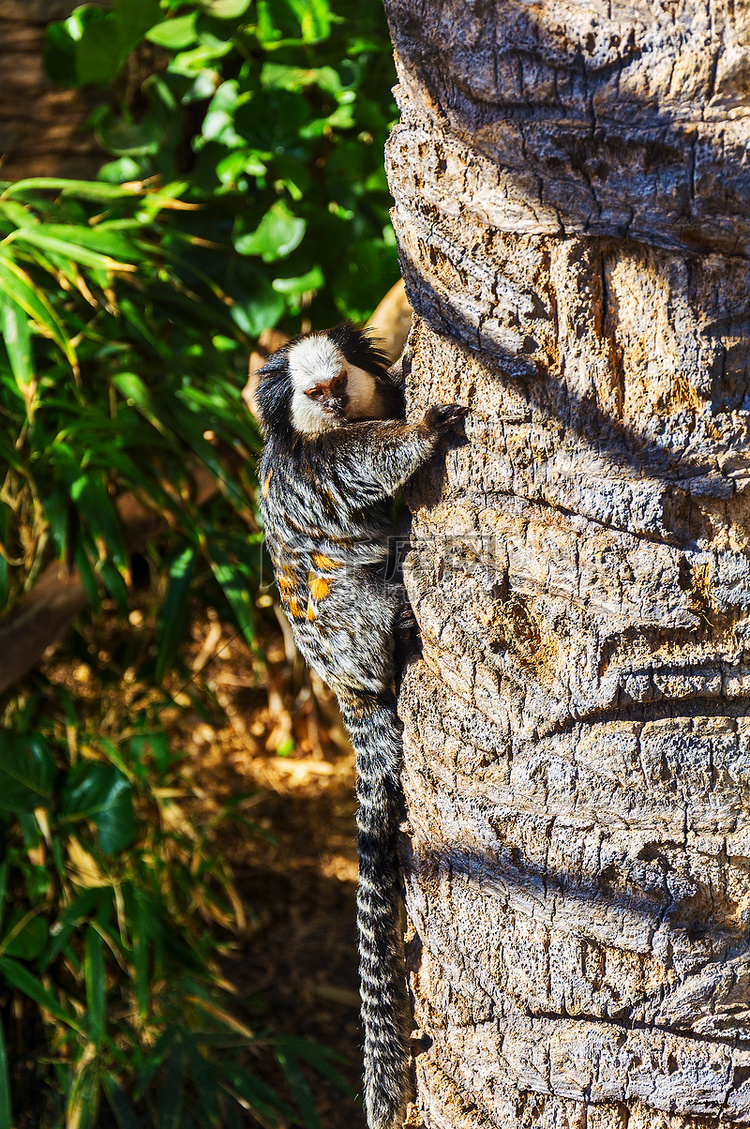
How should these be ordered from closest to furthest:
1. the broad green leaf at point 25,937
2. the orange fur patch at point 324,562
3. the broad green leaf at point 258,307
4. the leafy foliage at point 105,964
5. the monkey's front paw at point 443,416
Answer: the monkey's front paw at point 443,416
the orange fur patch at point 324,562
the leafy foliage at point 105,964
the broad green leaf at point 25,937
the broad green leaf at point 258,307

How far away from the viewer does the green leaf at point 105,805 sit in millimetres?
2223

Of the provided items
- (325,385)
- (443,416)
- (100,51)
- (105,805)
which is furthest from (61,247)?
(443,416)

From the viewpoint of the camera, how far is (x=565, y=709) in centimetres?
92

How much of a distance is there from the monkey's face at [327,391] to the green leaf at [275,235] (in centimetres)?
85

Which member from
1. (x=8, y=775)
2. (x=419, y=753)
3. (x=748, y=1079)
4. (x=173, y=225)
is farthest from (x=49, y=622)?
(x=748, y=1079)

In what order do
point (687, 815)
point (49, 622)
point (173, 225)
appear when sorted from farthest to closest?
1. point (173, 225)
2. point (49, 622)
3. point (687, 815)

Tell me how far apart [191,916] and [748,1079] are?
6.68 ft

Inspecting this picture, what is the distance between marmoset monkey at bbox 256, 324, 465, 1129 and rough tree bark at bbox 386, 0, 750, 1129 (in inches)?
4.9

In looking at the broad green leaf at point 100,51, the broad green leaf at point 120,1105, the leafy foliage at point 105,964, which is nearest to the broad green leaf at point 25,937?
the leafy foliage at point 105,964

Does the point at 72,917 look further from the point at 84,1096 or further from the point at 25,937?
the point at 84,1096

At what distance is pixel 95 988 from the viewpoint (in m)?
2.10

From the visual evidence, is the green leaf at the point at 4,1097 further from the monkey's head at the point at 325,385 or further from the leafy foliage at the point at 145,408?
the monkey's head at the point at 325,385

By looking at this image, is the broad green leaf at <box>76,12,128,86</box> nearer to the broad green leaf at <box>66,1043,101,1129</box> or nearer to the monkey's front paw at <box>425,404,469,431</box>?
the monkey's front paw at <box>425,404,469,431</box>

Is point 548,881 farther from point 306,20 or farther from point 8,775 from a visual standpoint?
point 306,20
